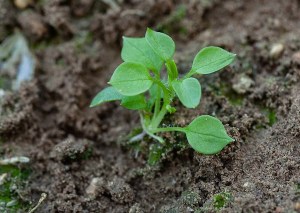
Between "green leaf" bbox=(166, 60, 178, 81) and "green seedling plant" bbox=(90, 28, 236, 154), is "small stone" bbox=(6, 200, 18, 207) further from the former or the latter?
"green leaf" bbox=(166, 60, 178, 81)

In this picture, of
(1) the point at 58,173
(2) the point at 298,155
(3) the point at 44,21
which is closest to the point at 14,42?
(3) the point at 44,21

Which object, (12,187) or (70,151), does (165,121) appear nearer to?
(70,151)

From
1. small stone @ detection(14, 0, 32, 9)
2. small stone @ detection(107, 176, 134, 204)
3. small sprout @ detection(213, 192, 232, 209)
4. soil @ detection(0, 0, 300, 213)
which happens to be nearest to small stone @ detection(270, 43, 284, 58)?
soil @ detection(0, 0, 300, 213)

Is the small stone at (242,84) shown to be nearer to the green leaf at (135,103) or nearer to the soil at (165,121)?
the soil at (165,121)

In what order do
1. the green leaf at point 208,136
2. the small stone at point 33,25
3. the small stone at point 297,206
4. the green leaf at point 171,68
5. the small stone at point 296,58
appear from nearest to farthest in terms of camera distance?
the small stone at point 297,206 < the green leaf at point 208,136 < the green leaf at point 171,68 < the small stone at point 296,58 < the small stone at point 33,25

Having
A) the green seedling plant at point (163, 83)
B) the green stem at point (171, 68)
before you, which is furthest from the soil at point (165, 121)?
the green stem at point (171, 68)

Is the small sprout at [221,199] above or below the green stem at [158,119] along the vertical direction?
below

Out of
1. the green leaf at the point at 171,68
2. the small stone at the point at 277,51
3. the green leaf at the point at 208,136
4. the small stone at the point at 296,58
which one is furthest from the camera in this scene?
the small stone at the point at 277,51

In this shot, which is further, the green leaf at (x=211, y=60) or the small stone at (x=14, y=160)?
the small stone at (x=14, y=160)
